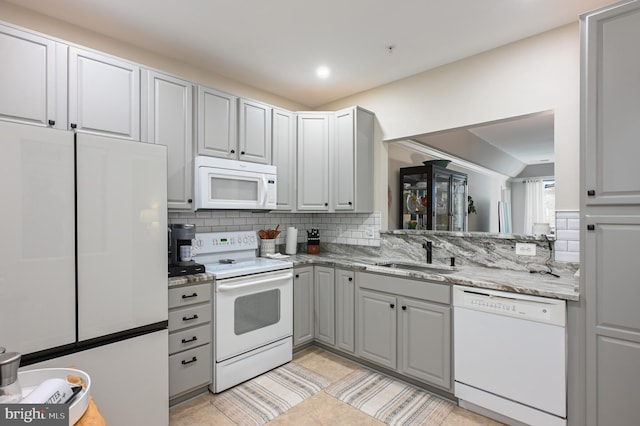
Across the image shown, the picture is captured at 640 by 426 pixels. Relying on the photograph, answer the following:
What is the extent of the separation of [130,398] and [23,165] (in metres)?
1.37

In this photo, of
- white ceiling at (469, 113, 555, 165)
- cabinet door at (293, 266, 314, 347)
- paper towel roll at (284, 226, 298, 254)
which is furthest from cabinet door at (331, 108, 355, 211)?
white ceiling at (469, 113, 555, 165)

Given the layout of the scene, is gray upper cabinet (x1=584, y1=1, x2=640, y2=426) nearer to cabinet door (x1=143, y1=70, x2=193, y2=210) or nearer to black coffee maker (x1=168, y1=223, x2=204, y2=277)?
black coffee maker (x1=168, y1=223, x2=204, y2=277)

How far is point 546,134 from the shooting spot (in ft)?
9.13

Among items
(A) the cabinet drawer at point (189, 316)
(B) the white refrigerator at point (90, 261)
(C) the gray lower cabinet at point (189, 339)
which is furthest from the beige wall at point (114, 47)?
(A) the cabinet drawer at point (189, 316)

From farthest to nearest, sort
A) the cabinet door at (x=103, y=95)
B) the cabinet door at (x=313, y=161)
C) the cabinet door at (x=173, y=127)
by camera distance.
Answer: the cabinet door at (x=313, y=161), the cabinet door at (x=173, y=127), the cabinet door at (x=103, y=95)

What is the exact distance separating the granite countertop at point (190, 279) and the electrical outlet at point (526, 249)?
2418 millimetres

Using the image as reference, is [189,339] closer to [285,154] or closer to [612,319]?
[285,154]

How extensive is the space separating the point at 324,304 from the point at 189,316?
1.32 metres

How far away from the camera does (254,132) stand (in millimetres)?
3164

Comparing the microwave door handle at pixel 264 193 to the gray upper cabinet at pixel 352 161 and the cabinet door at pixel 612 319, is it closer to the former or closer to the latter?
the gray upper cabinet at pixel 352 161

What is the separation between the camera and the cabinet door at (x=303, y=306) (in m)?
3.15

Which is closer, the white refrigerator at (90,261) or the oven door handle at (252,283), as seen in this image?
the white refrigerator at (90,261)

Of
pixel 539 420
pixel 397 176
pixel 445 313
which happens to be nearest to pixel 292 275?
pixel 445 313

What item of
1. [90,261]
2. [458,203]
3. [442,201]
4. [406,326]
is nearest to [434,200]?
[442,201]
